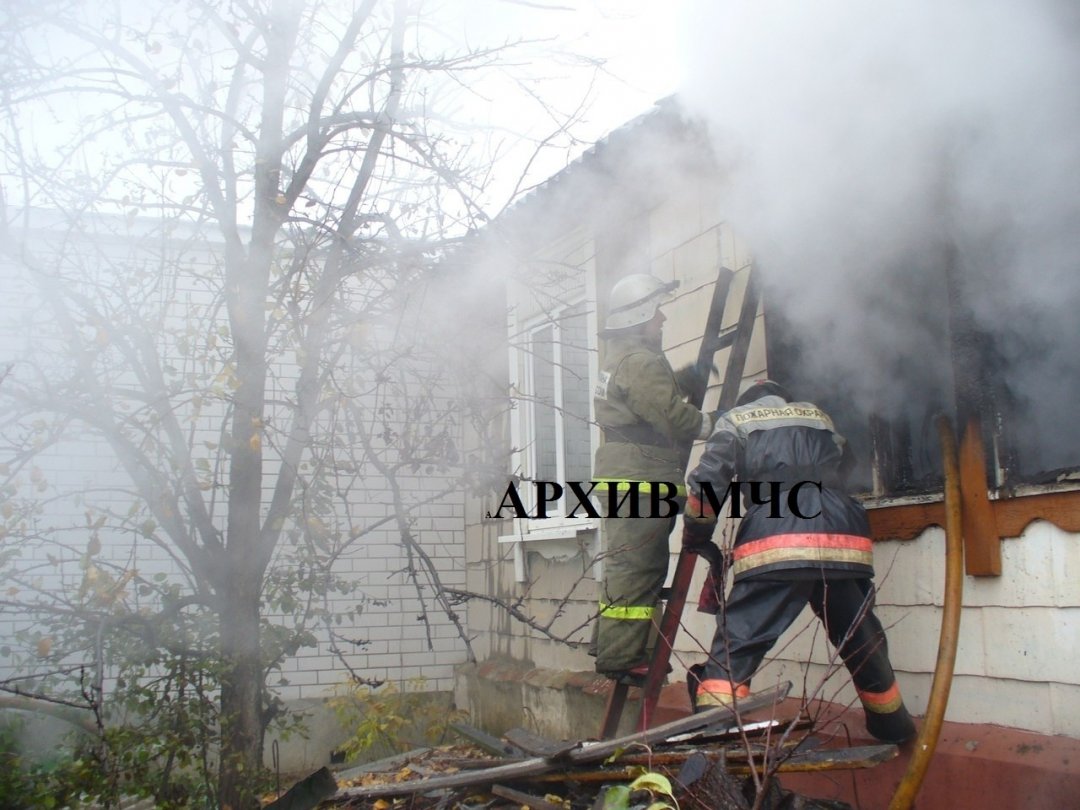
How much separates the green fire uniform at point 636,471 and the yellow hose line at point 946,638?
107 cm

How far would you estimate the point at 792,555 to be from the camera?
3.66 metres

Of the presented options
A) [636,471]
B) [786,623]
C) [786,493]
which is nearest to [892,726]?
[786,623]

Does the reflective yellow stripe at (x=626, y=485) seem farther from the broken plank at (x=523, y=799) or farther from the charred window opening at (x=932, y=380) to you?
the broken plank at (x=523, y=799)

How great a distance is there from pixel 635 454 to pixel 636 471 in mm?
77

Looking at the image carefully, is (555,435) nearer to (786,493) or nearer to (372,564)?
(372,564)

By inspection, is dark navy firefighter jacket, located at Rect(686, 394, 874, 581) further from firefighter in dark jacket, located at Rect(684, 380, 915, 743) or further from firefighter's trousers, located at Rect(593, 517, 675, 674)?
firefighter's trousers, located at Rect(593, 517, 675, 674)

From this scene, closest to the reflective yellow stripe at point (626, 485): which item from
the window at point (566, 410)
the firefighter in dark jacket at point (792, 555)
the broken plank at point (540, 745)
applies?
the firefighter in dark jacket at point (792, 555)

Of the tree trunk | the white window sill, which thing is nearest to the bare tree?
the tree trunk

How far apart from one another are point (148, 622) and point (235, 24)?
2546 mm

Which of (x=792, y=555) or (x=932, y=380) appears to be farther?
(x=932, y=380)

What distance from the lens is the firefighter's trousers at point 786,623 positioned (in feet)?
12.2

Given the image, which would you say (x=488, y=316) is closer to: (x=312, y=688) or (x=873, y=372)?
(x=873, y=372)

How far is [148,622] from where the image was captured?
14.0 feet

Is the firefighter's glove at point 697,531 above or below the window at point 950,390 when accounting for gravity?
below
